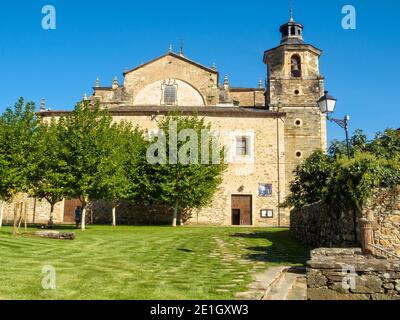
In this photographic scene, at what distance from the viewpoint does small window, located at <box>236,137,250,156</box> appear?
107 ft

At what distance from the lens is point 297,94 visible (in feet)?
111

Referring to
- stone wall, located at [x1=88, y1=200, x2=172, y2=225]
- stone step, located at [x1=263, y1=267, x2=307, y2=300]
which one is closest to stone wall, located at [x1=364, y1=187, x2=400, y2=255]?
stone step, located at [x1=263, y1=267, x2=307, y2=300]

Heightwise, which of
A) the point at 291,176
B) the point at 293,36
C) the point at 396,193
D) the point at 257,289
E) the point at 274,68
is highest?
the point at 293,36

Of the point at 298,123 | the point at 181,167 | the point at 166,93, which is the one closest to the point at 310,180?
the point at 181,167

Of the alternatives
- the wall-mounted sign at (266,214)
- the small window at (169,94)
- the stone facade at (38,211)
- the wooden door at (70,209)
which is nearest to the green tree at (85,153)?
the wooden door at (70,209)

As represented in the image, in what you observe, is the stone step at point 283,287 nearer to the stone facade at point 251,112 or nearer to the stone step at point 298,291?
the stone step at point 298,291

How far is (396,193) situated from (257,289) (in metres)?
6.31

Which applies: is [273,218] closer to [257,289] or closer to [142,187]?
[142,187]

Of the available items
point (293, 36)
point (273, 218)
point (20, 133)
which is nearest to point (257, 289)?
point (20, 133)

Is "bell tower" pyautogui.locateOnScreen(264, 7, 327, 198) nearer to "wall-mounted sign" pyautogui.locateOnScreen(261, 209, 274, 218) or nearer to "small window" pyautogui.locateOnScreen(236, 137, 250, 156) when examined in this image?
"wall-mounted sign" pyautogui.locateOnScreen(261, 209, 274, 218)

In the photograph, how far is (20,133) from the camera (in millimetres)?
21031

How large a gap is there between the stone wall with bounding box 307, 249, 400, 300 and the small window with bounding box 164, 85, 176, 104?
30215mm

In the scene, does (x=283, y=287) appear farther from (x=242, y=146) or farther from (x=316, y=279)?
(x=242, y=146)
